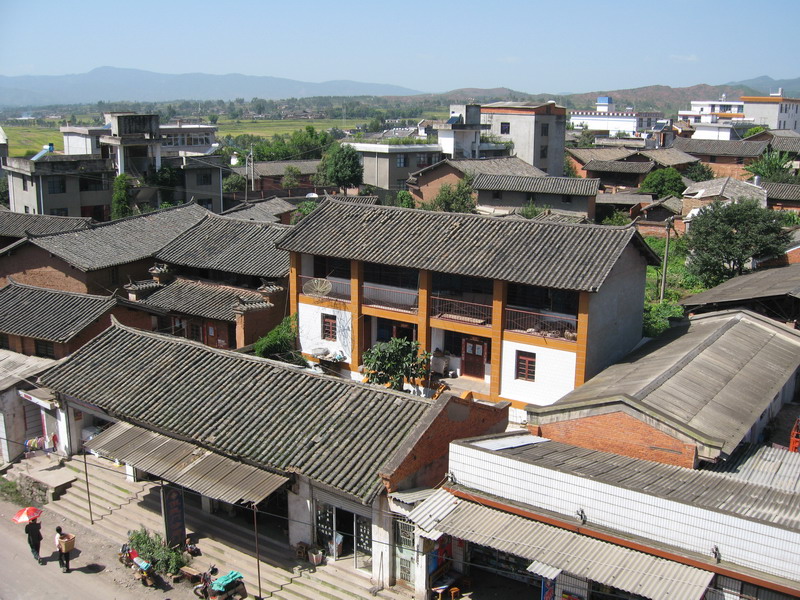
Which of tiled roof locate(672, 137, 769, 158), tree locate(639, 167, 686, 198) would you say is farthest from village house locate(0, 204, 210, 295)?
tiled roof locate(672, 137, 769, 158)

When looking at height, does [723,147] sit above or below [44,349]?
above

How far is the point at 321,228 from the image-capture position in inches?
1176

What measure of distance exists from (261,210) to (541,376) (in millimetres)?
27195

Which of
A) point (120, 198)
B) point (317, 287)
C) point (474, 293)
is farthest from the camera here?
point (120, 198)

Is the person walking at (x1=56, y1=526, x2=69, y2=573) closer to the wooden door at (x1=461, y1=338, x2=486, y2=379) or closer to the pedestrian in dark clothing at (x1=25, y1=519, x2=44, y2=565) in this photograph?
the pedestrian in dark clothing at (x1=25, y1=519, x2=44, y2=565)

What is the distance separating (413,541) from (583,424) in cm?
551

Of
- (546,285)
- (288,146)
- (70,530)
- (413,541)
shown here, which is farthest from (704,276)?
(288,146)

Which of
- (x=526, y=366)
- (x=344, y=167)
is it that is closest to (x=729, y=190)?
(x=526, y=366)

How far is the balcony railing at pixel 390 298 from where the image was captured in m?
28.0

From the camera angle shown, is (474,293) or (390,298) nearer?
(474,293)

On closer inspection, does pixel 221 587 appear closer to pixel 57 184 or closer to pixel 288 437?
pixel 288 437

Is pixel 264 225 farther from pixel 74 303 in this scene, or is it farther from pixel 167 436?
pixel 167 436

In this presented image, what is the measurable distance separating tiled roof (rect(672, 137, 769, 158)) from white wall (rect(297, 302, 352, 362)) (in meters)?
55.4

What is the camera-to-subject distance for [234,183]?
71625mm
